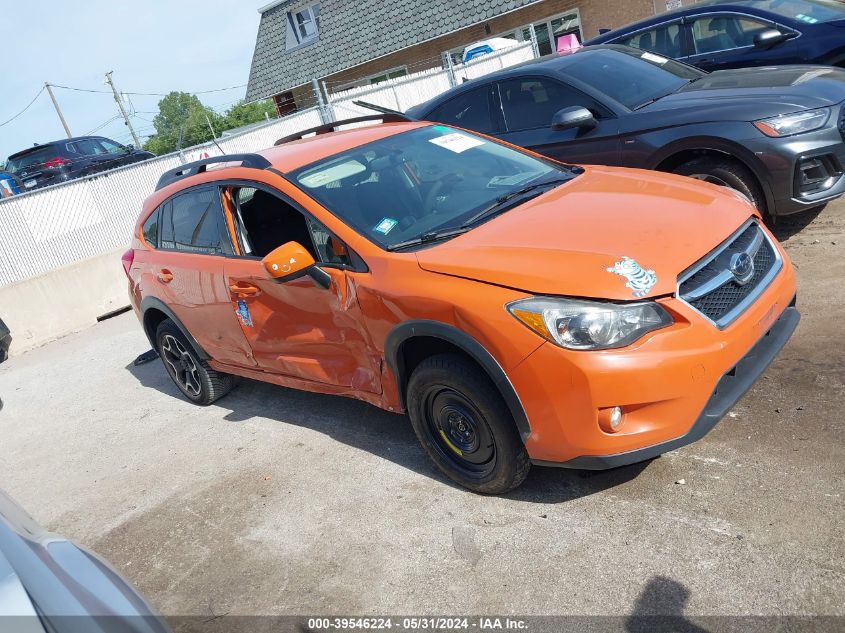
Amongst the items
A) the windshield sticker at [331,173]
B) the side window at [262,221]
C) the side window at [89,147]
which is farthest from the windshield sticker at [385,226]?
the side window at [89,147]

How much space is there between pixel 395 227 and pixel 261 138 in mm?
12364

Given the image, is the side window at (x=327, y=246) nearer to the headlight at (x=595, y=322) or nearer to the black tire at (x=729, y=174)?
the headlight at (x=595, y=322)

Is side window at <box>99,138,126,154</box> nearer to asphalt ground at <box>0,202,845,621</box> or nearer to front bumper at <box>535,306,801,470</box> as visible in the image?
asphalt ground at <box>0,202,845,621</box>

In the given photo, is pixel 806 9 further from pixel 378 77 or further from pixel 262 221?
pixel 378 77

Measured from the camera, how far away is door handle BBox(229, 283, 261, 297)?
14.1 feet

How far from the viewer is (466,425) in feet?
11.1

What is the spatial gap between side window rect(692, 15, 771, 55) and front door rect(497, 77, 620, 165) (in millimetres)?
2988

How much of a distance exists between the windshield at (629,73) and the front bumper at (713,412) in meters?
3.37

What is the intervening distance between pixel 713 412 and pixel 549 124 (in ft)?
13.3

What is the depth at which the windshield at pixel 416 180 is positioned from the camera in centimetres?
376

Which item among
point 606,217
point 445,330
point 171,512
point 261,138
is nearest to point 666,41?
point 606,217

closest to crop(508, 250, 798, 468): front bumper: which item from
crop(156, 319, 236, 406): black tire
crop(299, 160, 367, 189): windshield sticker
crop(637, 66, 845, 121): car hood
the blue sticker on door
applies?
crop(299, 160, 367, 189): windshield sticker

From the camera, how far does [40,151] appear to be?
16.9 meters

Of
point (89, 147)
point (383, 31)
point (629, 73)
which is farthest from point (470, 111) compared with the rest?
point (383, 31)
